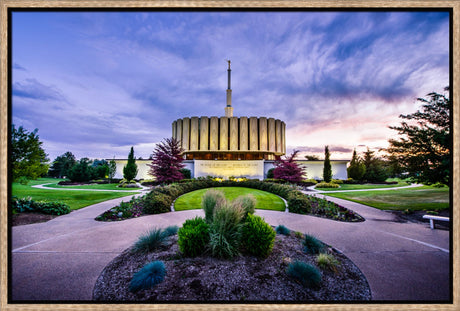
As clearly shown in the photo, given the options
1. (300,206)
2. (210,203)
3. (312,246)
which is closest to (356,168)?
(300,206)

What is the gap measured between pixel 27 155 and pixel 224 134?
21577 millimetres

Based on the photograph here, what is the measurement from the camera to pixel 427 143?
3.61 metres

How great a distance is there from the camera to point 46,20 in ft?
7.36

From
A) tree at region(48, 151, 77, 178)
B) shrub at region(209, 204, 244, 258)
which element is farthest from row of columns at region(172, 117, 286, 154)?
shrub at region(209, 204, 244, 258)

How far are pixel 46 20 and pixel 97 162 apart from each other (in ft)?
85.2

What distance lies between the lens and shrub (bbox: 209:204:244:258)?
A: 251 centimetres

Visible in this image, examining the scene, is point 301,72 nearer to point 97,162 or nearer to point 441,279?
point 441,279

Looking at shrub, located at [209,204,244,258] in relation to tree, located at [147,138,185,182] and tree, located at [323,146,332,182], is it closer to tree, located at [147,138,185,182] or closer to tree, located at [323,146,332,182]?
tree, located at [147,138,185,182]

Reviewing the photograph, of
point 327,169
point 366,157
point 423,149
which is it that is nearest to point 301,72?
point 423,149

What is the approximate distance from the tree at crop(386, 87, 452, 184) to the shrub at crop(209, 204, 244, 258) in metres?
3.71

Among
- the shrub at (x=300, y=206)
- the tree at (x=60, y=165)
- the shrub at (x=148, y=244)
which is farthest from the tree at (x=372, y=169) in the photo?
the tree at (x=60, y=165)

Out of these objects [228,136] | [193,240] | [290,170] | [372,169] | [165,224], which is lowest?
[165,224]

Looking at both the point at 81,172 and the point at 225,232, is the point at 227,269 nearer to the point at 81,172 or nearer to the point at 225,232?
the point at 225,232

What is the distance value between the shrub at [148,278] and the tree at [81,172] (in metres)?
20.3
